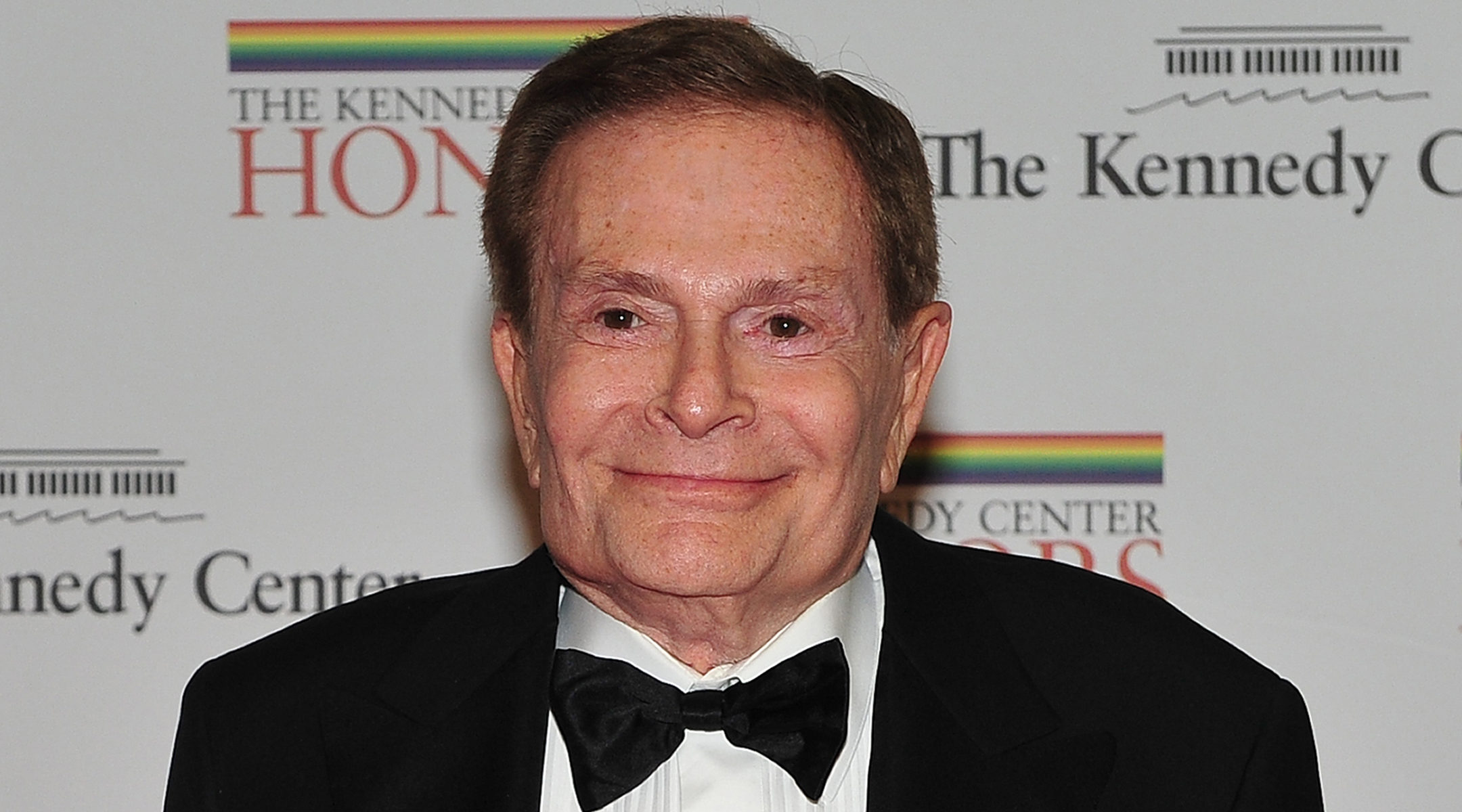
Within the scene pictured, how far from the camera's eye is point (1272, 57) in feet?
8.37

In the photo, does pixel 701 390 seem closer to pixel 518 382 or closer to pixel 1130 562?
pixel 518 382

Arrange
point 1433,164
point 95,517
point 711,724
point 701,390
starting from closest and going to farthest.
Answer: point 701,390
point 711,724
point 1433,164
point 95,517

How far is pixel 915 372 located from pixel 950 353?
2.36 feet

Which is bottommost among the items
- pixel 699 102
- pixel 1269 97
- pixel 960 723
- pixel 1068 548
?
pixel 960 723

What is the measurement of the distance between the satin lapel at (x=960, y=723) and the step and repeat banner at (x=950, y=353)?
0.70 metres

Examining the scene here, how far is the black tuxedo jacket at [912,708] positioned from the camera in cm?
181

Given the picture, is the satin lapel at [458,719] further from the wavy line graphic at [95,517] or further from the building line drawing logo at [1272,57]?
the building line drawing logo at [1272,57]

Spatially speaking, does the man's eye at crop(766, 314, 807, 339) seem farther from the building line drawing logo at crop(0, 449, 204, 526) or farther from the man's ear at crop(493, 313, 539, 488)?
the building line drawing logo at crop(0, 449, 204, 526)

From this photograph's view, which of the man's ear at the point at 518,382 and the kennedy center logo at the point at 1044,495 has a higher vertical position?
the man's ear at the point at 518,382

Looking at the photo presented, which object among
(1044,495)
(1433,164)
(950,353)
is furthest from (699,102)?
(1433,164)

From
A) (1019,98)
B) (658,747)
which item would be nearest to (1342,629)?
(1019,98)

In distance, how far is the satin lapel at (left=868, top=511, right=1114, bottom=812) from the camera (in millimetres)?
1784

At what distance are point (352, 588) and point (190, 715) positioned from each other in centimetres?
74

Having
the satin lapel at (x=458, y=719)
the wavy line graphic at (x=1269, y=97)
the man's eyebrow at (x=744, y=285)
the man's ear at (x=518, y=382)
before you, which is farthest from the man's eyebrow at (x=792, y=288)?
the wavy line graphic at (x=1269, y=97)
